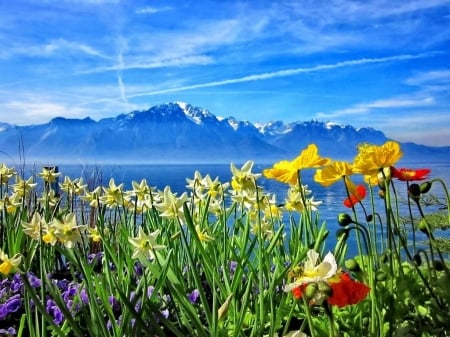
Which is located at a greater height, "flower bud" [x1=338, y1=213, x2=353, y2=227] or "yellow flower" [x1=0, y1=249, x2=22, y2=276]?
"flower bud" [x1=338, y1=213, x2=353, y2=227]

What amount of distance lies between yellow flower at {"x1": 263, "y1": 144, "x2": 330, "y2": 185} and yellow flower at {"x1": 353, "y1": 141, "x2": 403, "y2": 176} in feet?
0.38

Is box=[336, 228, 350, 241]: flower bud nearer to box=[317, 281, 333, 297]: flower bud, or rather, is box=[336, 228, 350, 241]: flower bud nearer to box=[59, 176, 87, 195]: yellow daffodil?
box=[317, 281, 333, 297]: flower bud

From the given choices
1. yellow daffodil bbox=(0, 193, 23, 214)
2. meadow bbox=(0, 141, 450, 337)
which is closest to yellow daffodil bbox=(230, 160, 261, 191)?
meadow bbox=(0, 141, 450, 337)

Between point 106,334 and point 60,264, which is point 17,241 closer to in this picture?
point 60,264

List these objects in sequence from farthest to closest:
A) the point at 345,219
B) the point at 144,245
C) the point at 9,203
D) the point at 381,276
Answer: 1. the point at 9,203
2. the point at 144,245
3. the point at 381,276
4. the point at 345,219

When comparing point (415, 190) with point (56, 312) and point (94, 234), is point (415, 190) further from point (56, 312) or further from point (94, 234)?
point (94, 234)

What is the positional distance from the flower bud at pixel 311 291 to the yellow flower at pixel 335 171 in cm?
54

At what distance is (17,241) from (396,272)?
2020 mm

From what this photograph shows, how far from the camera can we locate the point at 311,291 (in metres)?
1.25

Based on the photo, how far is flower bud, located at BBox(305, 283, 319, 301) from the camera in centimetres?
125

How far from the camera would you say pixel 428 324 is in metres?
1.92

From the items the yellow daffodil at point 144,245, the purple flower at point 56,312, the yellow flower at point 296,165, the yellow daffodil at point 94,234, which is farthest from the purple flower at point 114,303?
the yellow flower at point 296,165

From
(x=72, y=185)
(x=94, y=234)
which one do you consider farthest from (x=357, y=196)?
(x=72, y=185)

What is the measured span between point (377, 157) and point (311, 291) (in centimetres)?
57
